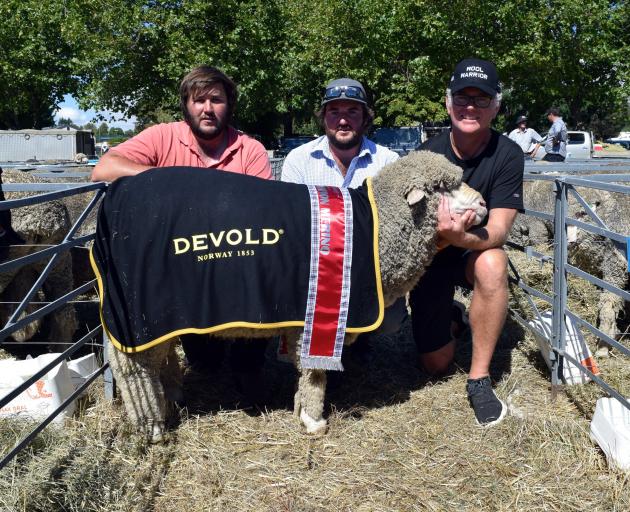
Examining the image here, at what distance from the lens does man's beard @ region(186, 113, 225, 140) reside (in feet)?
12.3

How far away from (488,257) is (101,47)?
1729 cm

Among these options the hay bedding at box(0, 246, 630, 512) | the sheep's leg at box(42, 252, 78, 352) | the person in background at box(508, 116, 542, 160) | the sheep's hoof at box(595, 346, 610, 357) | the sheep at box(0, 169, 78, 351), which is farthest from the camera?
the person in background at box(508, 116, 542, 160)

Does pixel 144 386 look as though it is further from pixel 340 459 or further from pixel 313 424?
pixel 340 459

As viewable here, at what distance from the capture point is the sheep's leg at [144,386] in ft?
10.7

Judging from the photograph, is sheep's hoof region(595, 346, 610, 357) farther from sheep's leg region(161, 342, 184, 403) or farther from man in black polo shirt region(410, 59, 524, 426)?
sheep's leg region(161, 342, 184, 403)

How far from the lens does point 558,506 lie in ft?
9.07

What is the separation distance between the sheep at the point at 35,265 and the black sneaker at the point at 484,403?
2.92 m

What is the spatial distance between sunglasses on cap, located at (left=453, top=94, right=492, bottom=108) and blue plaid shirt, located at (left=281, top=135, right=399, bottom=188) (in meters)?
0.57

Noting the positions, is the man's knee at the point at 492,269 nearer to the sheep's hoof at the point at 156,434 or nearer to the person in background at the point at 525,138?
the sheep's hoof at the point at 156,434

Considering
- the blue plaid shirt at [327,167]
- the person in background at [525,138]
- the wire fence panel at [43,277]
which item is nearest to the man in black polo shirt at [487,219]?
the blue plaid shirt at [327,167]

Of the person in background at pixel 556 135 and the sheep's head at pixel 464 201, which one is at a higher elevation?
the person in background at pixel 556 135

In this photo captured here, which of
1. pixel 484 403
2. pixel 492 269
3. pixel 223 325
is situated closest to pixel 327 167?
pixel 492 269

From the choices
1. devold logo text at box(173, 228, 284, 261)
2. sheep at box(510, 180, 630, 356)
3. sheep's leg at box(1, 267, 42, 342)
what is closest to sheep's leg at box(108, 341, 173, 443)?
devold logo text at box(173, 228, 284, 261)

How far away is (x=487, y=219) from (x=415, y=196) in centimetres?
84
